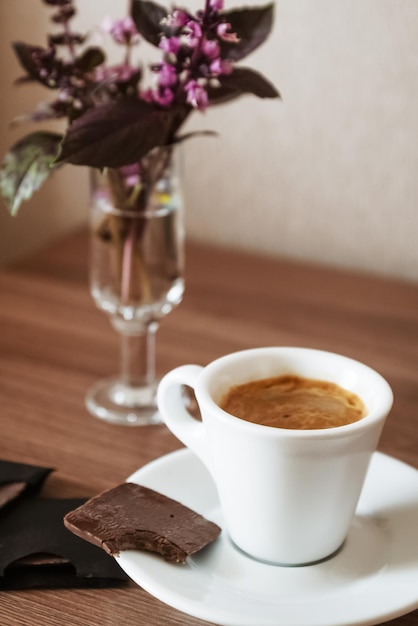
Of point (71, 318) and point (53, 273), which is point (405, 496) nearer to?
point (71, 318)

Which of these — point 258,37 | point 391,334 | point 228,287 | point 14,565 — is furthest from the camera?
point 228,287

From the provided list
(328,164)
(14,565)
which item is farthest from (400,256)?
(14,565)

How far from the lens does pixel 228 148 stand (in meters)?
1.29

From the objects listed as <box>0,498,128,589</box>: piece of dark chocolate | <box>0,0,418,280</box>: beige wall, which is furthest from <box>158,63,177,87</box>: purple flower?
<box>0,0,418,280</box>: beige wall

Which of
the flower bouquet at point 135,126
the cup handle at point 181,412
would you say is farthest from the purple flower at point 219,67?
the cup handle at point 181,412

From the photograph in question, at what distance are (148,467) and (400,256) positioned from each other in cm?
70

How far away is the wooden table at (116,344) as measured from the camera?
1.93ft

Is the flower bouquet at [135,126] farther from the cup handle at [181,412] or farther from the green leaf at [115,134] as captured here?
the cup handle at [181,412]

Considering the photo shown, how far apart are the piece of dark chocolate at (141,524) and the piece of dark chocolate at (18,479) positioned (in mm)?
97

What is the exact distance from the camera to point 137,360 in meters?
0.90

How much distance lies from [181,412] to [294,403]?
0.08 m

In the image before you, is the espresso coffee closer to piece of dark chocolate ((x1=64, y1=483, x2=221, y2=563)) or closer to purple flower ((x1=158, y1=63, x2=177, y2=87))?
piece of dark chocolate ((x1=64, y1=483, x2=221, y2=563))

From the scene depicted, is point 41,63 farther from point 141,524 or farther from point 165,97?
point 141,524

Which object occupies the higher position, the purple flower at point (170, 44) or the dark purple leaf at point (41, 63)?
the purple flower at point (170, 44)
